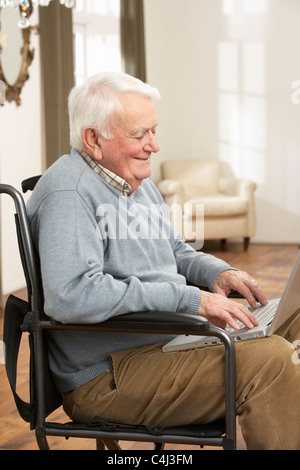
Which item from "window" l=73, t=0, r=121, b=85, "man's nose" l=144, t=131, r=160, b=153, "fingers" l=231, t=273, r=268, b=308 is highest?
"window" l=73, t=0, r=121, b=85

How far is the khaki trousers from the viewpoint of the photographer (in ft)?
4.73

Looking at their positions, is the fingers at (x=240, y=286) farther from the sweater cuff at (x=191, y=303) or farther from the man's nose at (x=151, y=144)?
the man's nose at (x=151, y=144)

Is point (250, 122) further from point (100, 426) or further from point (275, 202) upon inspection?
point (100, 426)

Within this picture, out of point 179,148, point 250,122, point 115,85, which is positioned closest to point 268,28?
point 250,122

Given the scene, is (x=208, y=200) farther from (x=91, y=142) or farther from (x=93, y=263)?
(x=93, y=263)

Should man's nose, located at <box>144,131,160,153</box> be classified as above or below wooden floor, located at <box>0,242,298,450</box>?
above

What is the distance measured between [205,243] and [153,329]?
6.54 m

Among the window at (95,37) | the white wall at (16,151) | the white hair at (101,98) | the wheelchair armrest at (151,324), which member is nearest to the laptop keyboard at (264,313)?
the wheelchair armrest at (151,324)

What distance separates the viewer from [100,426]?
154 cm

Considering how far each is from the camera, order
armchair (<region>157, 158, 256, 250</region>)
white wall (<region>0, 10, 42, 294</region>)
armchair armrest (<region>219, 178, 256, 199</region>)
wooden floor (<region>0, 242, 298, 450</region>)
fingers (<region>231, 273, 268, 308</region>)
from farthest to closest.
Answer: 1. armchair armrest (<region>219, 178, 256, 199</region>)
2. armchair (<region>157, 158, 256, 250</region>)
3. white wall (<region>0, 10, 42, 294</region>)
4. wooden floor (<region>0, 242, 298, 450</region>)
5. fingers (<region>231, 273, 268, 308</region>)

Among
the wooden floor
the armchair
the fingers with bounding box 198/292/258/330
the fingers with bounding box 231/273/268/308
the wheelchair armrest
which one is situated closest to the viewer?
the wheelchair armrest

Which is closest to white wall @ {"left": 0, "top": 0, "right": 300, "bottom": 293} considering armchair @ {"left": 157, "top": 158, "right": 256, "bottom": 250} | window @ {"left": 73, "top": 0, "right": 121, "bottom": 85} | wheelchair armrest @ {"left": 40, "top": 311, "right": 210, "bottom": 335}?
armchair @ {"left": 157, "top": 158, "right": 256, "bottom": 250}

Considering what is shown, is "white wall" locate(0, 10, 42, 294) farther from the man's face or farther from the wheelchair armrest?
the wheelchair armrest

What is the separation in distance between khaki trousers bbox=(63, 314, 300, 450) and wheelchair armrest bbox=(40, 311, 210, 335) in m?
0.13
